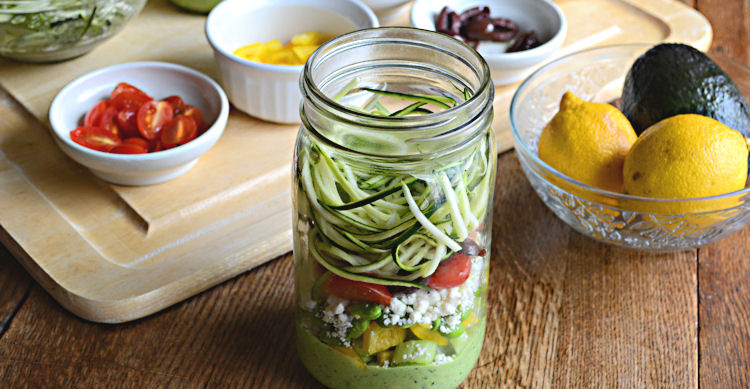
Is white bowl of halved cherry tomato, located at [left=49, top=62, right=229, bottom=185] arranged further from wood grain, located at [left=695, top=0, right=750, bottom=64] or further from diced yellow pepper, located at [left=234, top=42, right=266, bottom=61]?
wood grain, located at [left=695, top=0, right=750, bottom=64]

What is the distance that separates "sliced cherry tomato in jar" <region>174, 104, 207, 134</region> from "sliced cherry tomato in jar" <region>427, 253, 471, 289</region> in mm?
504

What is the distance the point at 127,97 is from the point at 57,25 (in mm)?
165

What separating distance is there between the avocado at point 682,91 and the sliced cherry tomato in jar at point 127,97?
68 cm

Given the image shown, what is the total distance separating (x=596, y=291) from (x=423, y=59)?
383 mm

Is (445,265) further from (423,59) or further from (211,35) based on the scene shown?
(211,35)

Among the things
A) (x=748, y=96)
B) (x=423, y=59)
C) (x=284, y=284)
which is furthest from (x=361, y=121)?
(x=748, y=96)

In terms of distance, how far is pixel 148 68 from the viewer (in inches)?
43.9

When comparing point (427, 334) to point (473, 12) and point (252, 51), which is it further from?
point (473, 12)

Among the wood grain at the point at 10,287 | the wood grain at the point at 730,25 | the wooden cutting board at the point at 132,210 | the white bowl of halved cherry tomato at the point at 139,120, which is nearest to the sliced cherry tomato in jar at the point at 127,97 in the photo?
the white bowl of halved cherry tomato at the point at 139,120

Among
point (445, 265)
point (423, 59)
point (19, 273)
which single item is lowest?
point (19, 273)

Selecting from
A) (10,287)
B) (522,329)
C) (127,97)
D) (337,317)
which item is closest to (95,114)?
(127,97)

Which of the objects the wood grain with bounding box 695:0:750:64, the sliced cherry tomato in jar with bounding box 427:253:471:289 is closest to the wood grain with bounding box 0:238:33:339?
the sliced cherry tomato in jar with bounding box 427:253:471:289

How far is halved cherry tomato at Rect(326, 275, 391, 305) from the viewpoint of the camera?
0.69 m

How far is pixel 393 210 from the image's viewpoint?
2.17 feet
